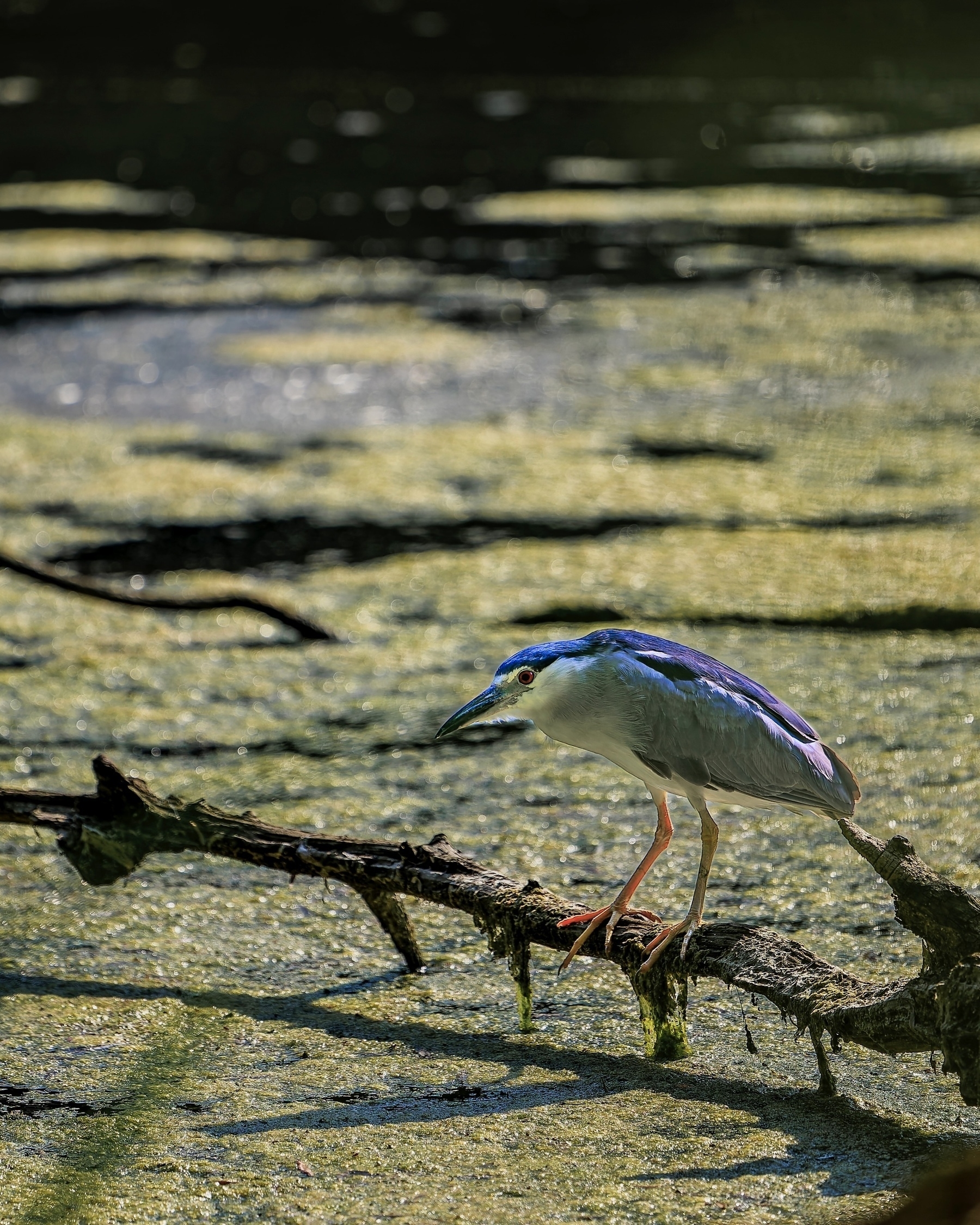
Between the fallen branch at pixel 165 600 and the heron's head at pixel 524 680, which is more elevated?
the heron's head at pixel 524 680

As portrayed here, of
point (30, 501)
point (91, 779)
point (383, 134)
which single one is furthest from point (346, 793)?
point (383, 134)

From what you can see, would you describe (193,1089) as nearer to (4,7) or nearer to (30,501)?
(30,501)

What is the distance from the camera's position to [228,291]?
234 inches

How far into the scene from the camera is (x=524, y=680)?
4.82 feet

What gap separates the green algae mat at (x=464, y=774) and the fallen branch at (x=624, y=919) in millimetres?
79

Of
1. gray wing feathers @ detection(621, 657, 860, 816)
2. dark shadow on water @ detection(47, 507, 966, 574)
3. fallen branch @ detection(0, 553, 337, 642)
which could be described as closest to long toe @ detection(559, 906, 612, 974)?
gray wing feathers @ detection(621, 657, 860, 816)

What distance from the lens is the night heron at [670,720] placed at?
1.47 m

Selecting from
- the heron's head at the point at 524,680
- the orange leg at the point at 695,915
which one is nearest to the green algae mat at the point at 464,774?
the orange leg at the point at 695,915

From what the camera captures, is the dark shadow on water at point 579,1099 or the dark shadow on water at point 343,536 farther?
the dark shadow on water at point 343,536

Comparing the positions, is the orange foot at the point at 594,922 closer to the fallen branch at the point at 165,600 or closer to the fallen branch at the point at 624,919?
the fallen branch at the point at 624,919

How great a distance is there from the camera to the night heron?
4.82 ft

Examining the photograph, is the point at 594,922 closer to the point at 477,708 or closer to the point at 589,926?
the point at 589,926

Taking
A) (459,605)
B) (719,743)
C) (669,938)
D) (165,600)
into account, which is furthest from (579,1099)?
(459,605)

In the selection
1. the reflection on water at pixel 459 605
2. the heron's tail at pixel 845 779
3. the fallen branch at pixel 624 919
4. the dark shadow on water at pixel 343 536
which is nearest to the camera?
the fallen branch at pixel 624 919
